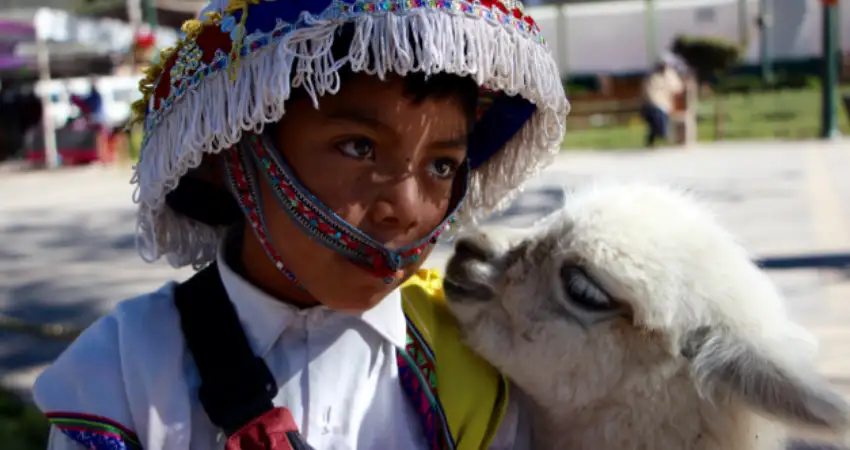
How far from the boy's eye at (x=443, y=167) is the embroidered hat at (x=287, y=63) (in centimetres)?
17

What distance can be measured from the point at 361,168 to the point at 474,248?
1.63 feet

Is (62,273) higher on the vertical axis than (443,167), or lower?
lower

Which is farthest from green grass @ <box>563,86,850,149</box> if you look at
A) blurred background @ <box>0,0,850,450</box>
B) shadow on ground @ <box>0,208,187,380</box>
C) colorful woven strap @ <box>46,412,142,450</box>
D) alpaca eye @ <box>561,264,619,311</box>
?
colorful woven strap @ <box>46,412,142,450</box>

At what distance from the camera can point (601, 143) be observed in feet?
60.3

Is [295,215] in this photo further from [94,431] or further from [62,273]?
[62,273]

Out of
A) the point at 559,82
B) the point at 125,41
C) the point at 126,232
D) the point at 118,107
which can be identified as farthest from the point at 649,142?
the point at 559,82

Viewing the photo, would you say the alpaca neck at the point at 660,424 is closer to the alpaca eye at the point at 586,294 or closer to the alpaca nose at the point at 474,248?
the alpaca eye at the point at 586,294

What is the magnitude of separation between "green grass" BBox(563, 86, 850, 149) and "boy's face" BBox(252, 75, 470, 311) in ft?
45.7

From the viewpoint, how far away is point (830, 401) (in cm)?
155

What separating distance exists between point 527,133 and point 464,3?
0.49 m

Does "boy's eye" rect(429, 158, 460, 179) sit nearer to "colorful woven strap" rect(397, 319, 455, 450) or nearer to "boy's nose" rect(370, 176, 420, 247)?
"boy's nose" rect(370, 176, 420, 247)

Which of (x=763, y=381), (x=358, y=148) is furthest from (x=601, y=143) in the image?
(x=358, y=148)

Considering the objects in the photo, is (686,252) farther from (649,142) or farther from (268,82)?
(649,142)

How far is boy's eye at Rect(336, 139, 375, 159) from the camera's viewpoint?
1.64 meters
